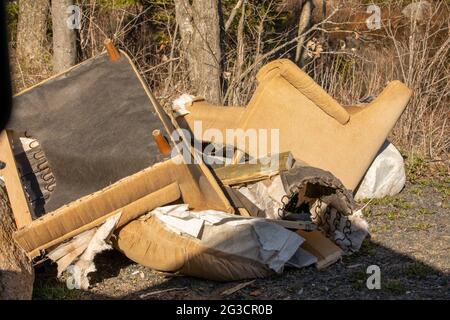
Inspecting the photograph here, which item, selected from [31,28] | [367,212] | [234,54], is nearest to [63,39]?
[234,54]

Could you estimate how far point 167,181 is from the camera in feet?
17.2

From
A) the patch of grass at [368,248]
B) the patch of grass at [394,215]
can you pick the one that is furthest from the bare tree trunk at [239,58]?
the patch of grass at [368,248]

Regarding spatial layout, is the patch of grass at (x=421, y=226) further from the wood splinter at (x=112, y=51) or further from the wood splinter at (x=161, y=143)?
the wood splinter at (x=112, y=51)

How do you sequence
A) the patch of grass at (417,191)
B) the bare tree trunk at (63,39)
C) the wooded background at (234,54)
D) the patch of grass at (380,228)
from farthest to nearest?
the bare tree trunk at (63,39) → the wooded background at (234,54) → the patch of grass at (417,191) → the patch of grass at (380,228)

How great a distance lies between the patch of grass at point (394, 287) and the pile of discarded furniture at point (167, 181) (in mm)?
524

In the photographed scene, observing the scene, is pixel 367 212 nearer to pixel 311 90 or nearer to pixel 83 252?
pixel 311 90

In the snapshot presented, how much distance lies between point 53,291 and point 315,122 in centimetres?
262

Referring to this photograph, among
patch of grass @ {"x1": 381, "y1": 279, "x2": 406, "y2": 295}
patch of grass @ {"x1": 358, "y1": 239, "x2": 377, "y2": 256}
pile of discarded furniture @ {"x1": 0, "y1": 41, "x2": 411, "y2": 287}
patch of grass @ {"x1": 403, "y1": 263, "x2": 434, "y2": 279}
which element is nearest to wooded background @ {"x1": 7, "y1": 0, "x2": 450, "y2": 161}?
pile of discarded furniture @ {"x1": 0, "y1": 41, "x2": 411, "y2": 287}

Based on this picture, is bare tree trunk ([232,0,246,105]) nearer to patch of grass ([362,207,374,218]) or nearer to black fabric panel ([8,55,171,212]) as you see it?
patch of grass ([362,207,374,218])

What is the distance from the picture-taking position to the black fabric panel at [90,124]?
17.3 ft

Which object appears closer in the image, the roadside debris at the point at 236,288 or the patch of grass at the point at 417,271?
the roadside debris at the point at 236,288

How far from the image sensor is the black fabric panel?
529 centimetres
